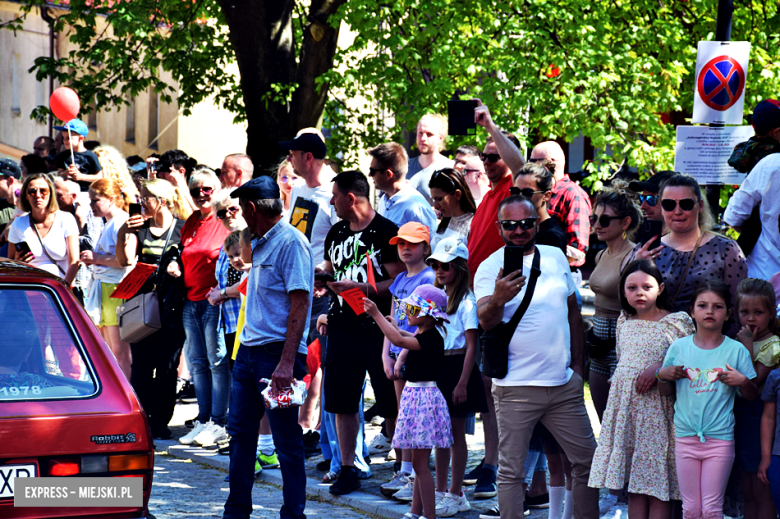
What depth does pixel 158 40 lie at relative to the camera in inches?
644

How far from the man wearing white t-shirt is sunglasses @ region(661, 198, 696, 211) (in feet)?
2.20

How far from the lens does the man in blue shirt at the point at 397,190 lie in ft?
23.9

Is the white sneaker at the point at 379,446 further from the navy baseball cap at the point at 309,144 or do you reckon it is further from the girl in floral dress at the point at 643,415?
the girl in floral dress at the point at 643,415

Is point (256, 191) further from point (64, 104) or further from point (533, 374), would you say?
point (64, 104)

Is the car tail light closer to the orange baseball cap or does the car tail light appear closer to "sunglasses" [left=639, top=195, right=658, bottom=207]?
the orange baseball cap

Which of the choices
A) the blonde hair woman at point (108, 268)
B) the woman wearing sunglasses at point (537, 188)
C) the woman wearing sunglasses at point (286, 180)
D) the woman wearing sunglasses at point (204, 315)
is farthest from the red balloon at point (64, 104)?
the woman wearing sunglasses at point (537, 188)

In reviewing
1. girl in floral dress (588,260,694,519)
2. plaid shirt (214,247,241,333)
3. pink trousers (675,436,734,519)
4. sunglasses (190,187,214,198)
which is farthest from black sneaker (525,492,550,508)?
sunglasses (190,187,214,198)

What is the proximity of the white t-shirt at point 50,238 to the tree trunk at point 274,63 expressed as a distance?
4.75 metres

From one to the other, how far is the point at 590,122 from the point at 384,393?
625cm

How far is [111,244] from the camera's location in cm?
925

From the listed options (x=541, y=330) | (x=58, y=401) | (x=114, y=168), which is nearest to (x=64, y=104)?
(x=114, y=168)

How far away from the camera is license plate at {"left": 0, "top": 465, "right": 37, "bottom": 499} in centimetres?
394

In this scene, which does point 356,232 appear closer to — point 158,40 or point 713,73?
point 713,73

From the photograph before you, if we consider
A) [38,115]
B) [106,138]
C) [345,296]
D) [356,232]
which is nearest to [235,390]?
[345,296]
